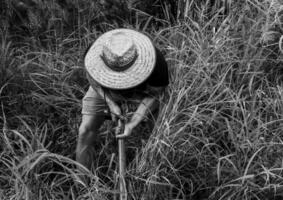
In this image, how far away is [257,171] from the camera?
2531 millimetres

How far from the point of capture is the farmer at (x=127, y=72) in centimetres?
235

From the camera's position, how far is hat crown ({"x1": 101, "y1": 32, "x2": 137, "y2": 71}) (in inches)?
92.6

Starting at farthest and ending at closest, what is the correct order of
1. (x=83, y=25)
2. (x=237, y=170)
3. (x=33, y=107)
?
(x=83, y=25)
(x=33, y=107)
(x=237, y=170)


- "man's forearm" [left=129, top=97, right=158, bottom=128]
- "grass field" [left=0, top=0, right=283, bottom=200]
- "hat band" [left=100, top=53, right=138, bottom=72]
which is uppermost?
"hat band" [left=100, top=53, right=138, bottom=72]

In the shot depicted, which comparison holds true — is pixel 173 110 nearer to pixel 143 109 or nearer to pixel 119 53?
pixel 143 109

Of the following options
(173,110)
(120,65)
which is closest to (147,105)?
(173,110)

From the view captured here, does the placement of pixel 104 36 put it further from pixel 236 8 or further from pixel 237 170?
pixel 236 8

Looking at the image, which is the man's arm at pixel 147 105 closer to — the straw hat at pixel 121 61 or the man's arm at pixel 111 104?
the man's arm at pixel 111 104

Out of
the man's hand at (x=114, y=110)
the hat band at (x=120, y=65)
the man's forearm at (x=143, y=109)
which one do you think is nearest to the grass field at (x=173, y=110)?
the man's forearm at (x=143, y=109)

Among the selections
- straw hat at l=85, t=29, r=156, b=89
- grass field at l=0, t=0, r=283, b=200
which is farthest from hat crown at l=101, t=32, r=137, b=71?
grass field at l=0, t=0, r=283, b=200

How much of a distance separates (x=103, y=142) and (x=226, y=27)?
998 millimetres

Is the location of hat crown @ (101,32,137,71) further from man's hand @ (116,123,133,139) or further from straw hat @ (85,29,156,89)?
man's hand @ (116,123,133,139)

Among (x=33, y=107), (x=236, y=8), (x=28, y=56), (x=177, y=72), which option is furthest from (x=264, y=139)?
(x=28, y=56)

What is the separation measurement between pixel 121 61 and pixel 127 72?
6 centimetres
